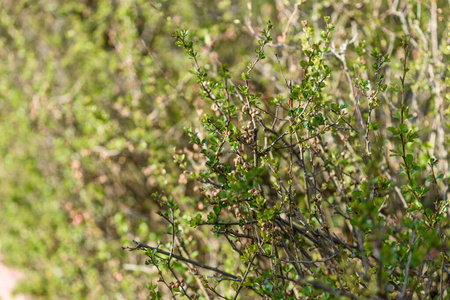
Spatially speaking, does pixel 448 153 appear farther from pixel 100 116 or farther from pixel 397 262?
pixel 100 116

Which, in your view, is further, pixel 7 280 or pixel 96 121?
pixel 7 280

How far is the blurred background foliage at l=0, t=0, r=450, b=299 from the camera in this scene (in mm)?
3734

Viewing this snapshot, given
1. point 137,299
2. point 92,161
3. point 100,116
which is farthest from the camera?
point 92,161

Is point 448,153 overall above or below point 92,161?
below

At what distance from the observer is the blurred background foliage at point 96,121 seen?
12.3ft

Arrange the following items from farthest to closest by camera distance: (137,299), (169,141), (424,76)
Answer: (169,141)
(137,299)
(424,76)

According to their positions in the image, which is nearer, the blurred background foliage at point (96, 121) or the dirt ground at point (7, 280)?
the blurred background foliage at point (96, 121)

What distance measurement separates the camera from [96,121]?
339 cm

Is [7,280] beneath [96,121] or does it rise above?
above

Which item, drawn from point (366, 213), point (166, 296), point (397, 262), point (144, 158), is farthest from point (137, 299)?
point (366, 213)

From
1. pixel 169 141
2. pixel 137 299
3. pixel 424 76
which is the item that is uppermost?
pixel 169 141

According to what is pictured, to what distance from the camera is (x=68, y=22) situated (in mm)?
5348

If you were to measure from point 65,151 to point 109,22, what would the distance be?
1.83 m

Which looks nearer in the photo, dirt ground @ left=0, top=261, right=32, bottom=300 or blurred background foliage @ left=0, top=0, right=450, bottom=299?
blurred background foliage @ left=0, top=0, right=450, bottom=299
